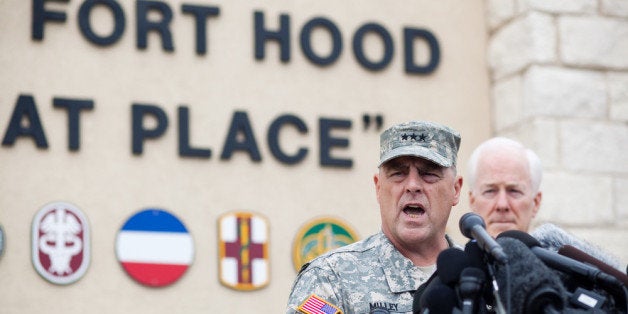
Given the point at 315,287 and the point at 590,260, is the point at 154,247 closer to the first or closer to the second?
the point at 315,287

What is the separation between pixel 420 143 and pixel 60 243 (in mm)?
3366

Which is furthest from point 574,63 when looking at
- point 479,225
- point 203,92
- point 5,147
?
point 479,225

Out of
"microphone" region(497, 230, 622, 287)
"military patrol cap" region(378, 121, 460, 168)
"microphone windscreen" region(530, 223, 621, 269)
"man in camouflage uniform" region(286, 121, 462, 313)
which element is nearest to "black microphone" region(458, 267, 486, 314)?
"microphone" region(497, 230, 622, 287)

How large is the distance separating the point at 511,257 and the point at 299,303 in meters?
0.98

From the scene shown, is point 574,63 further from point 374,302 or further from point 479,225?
point 479,225

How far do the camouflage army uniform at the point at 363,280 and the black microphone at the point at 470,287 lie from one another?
88 centimetres

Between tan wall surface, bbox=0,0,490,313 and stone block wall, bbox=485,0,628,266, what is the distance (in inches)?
18.5

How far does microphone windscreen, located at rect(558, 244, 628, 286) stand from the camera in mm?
3645

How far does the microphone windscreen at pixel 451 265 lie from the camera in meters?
A: 3.43

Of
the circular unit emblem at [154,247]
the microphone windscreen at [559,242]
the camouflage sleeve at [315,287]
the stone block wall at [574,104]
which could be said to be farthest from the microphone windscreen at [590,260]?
the stone block wall at [574,104]

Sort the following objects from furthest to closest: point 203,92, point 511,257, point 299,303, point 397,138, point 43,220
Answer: point 203,92, point 43,220, point 397,138, point 299,303, point 511,257

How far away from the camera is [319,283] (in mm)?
4336

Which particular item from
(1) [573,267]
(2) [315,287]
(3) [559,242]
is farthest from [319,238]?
(1) [573,267]

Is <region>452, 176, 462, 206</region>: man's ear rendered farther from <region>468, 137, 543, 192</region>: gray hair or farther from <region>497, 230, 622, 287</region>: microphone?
<region>468, 137, 543, 192</region>: gray hair
